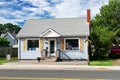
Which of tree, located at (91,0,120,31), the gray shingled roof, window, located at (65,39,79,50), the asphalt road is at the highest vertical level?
tree, located at (91,0,120,31)

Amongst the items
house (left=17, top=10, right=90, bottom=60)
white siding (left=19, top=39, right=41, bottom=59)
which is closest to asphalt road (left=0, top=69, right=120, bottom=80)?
house (left=17, top=10, right=90, bottom=60)

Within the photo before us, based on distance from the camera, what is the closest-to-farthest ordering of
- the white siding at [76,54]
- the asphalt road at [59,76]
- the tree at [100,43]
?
the asphalt road at [59,76] → the white siding at [76,54] → the tree at [100,43]

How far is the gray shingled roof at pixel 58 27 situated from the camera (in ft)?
112

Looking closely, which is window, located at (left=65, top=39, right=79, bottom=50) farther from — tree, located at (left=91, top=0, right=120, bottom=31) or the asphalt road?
tree, located at (left=91, top=0, right=120, bottom=31)

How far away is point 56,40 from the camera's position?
34062 millimetres

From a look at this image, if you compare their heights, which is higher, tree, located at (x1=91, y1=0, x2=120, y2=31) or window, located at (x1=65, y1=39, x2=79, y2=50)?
tree, located at (x1=91, y1=0, x2=120, y2=31)

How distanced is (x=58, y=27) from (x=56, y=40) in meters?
2.58

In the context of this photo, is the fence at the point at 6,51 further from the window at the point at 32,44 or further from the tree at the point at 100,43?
the tree at the point at 100,43

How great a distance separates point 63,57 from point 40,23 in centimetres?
713

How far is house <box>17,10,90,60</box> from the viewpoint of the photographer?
33219 millimetres

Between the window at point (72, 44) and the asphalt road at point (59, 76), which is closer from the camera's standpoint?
the asphalt road at point (59, 76)

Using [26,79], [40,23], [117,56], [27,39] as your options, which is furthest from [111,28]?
[26,79]

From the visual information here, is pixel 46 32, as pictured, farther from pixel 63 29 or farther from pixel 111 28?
pixel 111 28

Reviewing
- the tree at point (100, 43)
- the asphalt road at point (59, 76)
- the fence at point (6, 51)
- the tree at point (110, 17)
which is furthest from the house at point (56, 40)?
the tree at point (110, 17)
